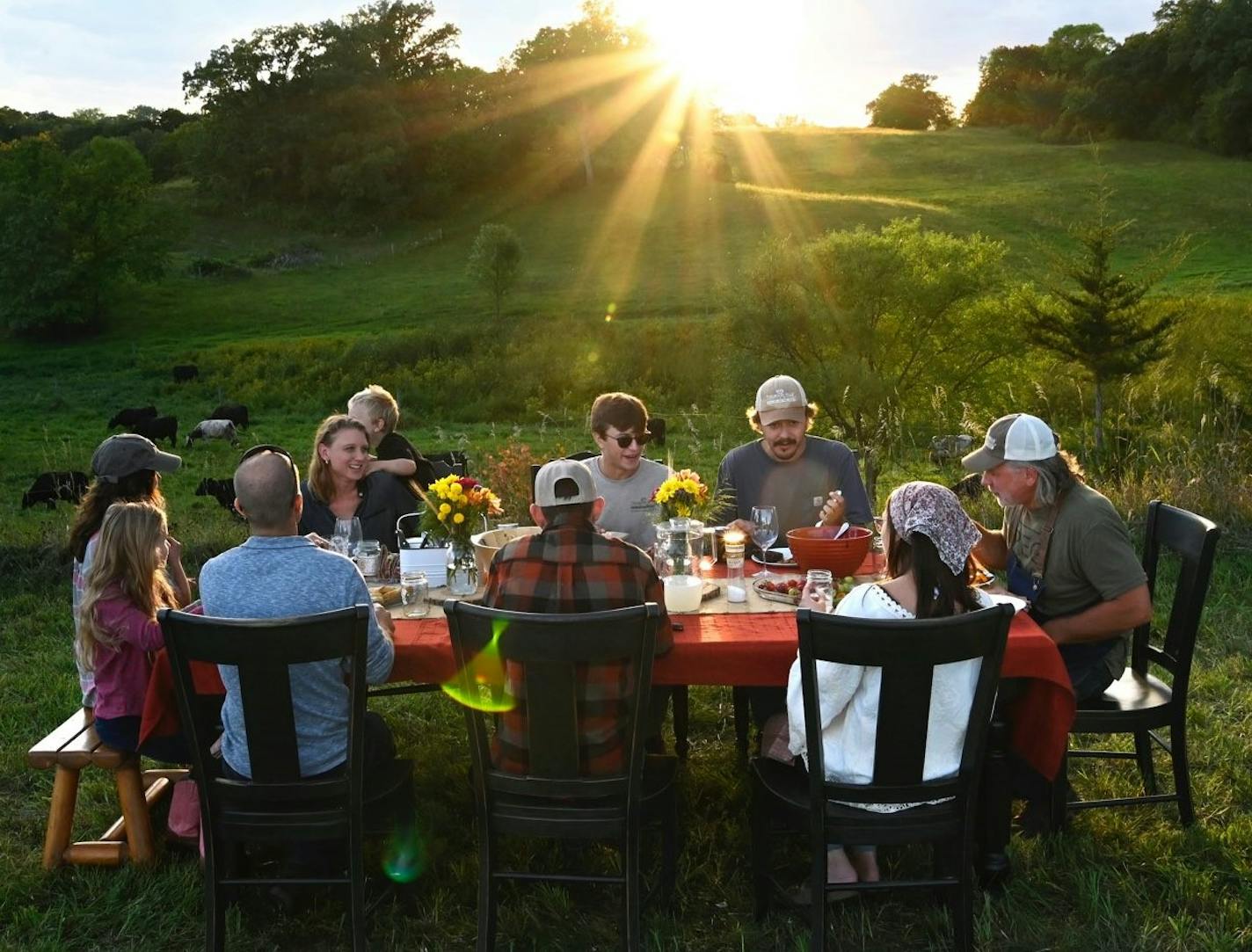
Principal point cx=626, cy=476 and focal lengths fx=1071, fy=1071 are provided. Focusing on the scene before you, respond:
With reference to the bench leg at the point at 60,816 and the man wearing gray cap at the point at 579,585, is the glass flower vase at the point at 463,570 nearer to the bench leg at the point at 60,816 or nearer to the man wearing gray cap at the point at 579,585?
the man wearing gray cap at the point at 579,585

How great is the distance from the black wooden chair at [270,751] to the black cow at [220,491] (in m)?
8.69

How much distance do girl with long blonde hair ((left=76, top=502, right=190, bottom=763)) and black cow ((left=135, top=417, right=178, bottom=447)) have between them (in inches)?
649

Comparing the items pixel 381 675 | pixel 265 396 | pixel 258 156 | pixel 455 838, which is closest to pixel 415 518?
pixel 455 838

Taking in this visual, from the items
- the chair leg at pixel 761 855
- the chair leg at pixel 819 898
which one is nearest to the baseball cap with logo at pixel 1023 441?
the chair leg at pixel 761 855

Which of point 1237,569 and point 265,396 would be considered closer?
point 1237,569

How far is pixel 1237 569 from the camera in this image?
7418 millimetres

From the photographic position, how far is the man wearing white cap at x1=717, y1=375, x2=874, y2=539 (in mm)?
5273

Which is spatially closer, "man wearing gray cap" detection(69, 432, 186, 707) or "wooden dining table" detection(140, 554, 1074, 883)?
"wooden dining table" detection(140, 554, 1074, 883)

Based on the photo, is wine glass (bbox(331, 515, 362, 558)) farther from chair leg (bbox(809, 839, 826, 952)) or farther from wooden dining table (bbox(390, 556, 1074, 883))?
chair leg (bbox(809, 839, 826, 952))

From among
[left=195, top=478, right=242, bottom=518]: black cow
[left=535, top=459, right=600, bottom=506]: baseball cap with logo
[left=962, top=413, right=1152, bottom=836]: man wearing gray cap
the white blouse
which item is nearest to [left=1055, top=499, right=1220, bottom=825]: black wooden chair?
[left=962, top=413, right=1152, bottom=836]: man wearing gray cap

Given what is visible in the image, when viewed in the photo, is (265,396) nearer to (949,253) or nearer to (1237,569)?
(949,253)

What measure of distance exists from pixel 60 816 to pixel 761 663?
271cm

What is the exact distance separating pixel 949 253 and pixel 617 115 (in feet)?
143

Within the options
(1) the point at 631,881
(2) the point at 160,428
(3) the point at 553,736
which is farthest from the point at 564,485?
(2) the point at 160,428
